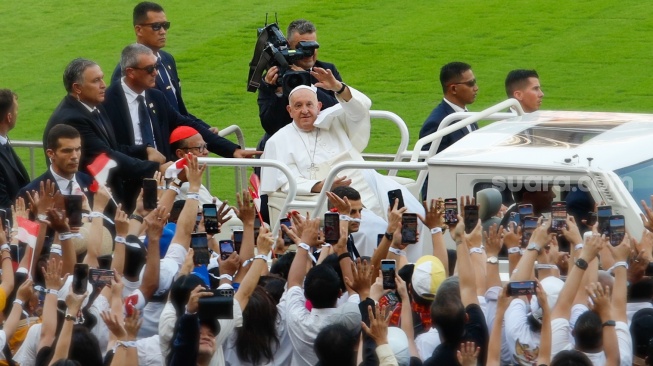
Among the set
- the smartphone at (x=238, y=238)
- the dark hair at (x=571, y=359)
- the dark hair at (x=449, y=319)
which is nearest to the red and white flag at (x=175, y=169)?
the smartphone at (x=238, y=238)

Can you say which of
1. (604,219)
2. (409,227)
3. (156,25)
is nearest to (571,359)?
(604,219)

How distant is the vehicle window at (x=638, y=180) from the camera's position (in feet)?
25.4

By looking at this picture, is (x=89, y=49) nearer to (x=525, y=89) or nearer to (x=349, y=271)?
(x=525, y=89)

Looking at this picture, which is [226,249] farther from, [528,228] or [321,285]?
[528,228]

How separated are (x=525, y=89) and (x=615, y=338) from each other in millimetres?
4365

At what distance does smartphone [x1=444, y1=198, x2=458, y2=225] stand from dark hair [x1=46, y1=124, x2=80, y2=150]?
6.91 ft

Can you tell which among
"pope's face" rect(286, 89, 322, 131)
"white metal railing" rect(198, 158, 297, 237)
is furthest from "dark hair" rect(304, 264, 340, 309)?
"pope's face" rect(286, 89, 322, 131)

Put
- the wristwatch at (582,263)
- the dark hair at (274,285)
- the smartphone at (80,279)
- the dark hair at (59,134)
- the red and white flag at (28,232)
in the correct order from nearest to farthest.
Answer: the smartphone at (80,279) → the wristwatch at (582,263) → the red and white flag at (28,232) → the dark hair at (274,285) → the dark hair at (59,134)

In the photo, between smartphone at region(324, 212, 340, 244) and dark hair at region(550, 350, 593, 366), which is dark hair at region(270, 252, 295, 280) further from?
dark hair at region(550, 350, 593, 366)

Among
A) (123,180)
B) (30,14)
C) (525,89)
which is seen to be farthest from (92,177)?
(30,14)

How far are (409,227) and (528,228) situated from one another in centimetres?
55

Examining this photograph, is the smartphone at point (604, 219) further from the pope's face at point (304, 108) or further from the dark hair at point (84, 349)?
the pope's face at point (304, 108)

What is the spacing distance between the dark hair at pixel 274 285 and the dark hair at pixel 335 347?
0.77 meters

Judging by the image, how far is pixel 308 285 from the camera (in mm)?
6629
